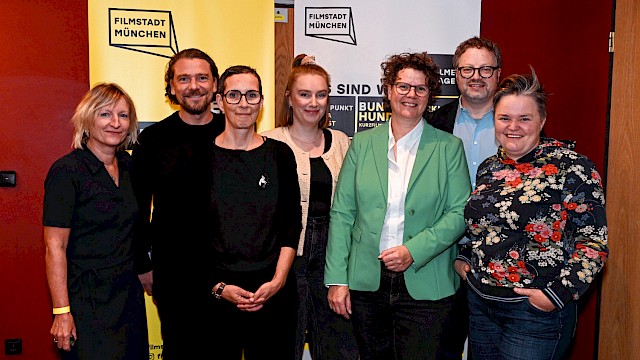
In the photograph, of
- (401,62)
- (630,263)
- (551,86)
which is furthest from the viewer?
(551,86)

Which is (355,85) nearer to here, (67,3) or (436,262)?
(436,262)

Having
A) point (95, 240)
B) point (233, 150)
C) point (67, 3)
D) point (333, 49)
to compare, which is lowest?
point (95, 240)

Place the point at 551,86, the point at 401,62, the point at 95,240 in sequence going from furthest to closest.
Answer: the point at 551,86
the point at 401,62
the point at 95,240

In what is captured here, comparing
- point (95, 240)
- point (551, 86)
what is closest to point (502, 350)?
point (95, 240)

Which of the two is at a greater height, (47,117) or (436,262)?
(47,117)

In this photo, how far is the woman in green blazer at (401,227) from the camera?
228cm

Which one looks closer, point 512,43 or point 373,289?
point 373,289

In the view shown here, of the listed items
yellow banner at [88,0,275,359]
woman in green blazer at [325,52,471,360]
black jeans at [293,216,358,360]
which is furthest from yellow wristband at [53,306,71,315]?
yellow banner at [88,0,275,359]

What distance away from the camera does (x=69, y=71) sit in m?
3.58

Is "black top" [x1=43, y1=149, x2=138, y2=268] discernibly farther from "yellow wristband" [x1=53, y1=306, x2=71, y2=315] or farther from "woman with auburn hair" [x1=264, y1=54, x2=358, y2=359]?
"woman with auburn hair" [x1=264, y1=54, x2=358, y2=359]

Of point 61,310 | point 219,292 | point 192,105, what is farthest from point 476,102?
point 61,310

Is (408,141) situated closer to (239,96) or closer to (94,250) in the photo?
(239,96)

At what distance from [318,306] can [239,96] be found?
3.54ft

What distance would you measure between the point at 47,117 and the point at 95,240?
173 cm
